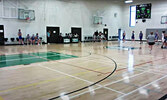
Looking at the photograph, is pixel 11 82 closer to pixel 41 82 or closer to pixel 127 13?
pixel 41 82

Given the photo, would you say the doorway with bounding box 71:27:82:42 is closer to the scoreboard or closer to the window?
the scoreboard

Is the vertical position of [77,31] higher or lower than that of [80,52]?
higher

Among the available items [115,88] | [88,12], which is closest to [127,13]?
[88,12]

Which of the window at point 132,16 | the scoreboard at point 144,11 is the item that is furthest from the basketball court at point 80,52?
the window at point 132,16

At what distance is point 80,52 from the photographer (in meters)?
10.8

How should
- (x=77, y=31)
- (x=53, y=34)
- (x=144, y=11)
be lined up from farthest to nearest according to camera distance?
(x=77, y=31)
(x=144, y=11)
(x=53, y=34)

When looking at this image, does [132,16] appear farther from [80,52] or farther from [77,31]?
[80,52]

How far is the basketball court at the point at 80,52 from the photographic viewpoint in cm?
373

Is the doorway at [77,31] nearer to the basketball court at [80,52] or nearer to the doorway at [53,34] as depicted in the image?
the basketball court at [80,52]

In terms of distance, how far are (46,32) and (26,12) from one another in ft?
11.1

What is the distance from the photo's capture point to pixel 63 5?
20.5 metres

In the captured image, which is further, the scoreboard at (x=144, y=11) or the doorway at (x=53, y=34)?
the scoreboard at (x=144, y=11)

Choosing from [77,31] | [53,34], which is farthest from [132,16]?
[53,34]

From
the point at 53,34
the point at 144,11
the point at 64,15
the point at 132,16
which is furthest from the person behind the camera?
the point at 132,16
